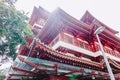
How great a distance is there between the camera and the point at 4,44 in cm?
779

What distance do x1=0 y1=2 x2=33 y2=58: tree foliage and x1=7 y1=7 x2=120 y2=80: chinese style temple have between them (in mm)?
873

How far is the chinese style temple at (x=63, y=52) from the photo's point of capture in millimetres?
6500

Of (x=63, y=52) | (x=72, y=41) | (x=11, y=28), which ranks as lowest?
(x=63, y=52)

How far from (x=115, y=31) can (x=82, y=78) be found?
44.1 feet

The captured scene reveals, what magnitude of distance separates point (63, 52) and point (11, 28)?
4.15 metres

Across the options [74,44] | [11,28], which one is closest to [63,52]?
[74,44]

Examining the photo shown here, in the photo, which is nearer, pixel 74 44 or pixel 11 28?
pixel 11 28

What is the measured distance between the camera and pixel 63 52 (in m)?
9.71

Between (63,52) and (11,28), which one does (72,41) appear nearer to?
(63,52)

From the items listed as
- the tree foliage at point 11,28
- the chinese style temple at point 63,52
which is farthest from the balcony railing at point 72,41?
the tree foliage at point 11,28

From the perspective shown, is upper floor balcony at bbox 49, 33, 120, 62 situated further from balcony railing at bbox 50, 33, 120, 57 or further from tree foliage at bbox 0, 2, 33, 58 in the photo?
tree foliage at bbox 0, 2, 33, 58

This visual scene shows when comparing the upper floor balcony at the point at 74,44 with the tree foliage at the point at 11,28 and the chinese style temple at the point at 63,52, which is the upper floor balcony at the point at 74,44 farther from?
the tree foliage at the point at 11,28

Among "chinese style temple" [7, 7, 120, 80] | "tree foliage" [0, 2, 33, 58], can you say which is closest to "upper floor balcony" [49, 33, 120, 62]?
"chinese style temple" [7, 7, 120, 80]

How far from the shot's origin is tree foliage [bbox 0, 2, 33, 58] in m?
7.25
